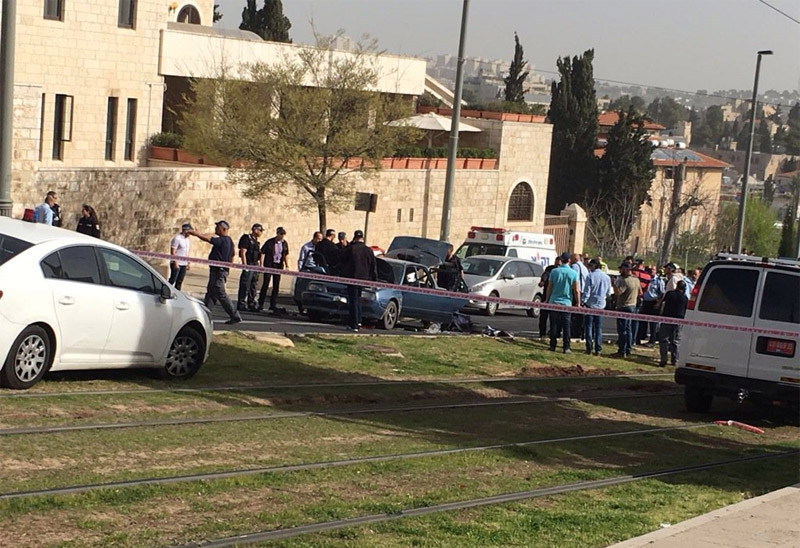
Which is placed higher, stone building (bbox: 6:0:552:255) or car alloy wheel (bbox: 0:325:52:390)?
stone building (bbox: 6:0:552:255)

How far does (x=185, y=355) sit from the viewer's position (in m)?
14.2

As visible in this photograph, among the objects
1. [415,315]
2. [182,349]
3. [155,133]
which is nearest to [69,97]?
[155,133]

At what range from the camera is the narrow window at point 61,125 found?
1451 inches

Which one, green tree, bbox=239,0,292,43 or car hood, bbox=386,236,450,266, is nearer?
car hood, bbox=386,236,450,266

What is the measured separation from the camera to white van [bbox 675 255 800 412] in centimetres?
1494

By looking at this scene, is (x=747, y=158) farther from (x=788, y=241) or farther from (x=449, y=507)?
(x=449, y=507)

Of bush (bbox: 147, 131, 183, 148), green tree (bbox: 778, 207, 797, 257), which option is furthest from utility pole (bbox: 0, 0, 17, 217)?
green tree (bbox: 778, 207, 797, 257)

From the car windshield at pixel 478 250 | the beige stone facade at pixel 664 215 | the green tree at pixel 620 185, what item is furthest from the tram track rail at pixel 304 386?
the beige stone facade at pixel 664 215

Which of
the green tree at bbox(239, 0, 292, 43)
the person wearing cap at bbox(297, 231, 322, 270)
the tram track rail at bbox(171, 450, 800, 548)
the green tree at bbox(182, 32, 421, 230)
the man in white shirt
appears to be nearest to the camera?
the tram track rail at bbox(171, 450, 800, 548)

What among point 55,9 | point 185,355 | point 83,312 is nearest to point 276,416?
point 185,355

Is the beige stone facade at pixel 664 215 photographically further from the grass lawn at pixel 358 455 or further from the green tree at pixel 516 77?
the grass lawn at pixel 358 455

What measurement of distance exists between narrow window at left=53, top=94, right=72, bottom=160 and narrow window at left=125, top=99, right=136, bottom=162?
2482 millimetres

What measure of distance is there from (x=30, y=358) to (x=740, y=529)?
22.1ft

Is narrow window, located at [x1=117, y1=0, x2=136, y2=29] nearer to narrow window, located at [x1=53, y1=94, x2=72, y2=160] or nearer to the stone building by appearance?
the stone building
